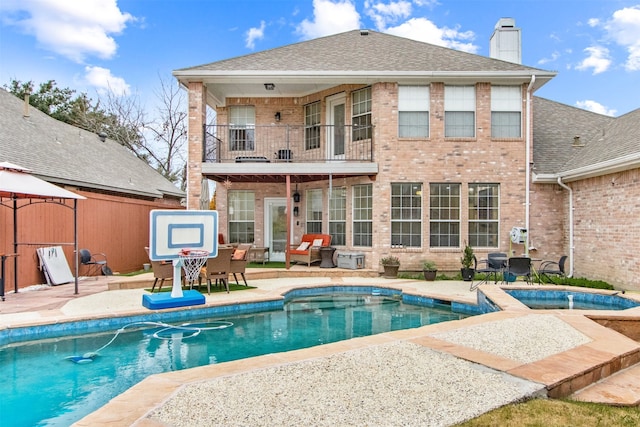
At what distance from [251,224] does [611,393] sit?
12.7 meters

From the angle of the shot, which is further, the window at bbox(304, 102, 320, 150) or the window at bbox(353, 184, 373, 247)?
the window at bbox(304, 102, 320, 150)

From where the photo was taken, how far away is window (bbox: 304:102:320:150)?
15.2 meters

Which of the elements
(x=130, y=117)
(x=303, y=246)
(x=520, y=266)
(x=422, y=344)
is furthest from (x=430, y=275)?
(x=130, y=117)

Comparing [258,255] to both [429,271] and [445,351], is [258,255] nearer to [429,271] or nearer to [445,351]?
[429,271]

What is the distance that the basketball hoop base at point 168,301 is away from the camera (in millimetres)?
8095

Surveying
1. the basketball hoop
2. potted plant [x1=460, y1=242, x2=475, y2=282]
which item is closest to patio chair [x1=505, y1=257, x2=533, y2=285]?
potted plant [x1=460, y1=242, x2=475, y2=282]

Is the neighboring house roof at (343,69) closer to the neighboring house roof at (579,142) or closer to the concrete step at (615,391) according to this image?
the neighboring house roof at (579,142)

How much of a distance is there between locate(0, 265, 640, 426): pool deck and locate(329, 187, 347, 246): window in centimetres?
357

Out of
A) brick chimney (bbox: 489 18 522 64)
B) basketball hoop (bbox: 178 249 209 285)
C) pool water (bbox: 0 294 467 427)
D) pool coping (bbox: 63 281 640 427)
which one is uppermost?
brick chimney (bbox: 489 18 522 64)

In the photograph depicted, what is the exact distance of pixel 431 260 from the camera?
13094mm

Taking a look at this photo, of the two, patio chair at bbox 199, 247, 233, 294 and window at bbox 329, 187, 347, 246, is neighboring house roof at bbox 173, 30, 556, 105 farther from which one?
patio chair at bbox 199, 247, 233, 294

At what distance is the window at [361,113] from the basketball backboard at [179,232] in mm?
5977

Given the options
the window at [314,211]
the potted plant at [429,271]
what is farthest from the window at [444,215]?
the window at [314,211]

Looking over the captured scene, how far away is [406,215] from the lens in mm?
13297
